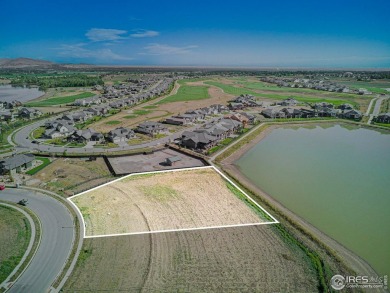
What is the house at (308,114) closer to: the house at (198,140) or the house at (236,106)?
the house at (236,106)

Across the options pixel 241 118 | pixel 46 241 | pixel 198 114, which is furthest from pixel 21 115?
pixel 46 241

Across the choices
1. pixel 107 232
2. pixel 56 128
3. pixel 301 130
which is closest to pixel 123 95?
pixel 56 128

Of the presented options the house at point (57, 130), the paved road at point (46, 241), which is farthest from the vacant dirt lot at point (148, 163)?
the house at point (57, 130)

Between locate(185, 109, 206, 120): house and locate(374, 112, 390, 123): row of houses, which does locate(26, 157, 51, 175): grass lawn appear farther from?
locate(374, 112, 390, 123): row of houses

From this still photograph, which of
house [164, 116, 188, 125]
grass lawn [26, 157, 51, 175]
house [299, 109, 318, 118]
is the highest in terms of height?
grass lawn [26, 157, 51, 175]

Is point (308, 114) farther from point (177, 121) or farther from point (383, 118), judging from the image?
point (177, 121)

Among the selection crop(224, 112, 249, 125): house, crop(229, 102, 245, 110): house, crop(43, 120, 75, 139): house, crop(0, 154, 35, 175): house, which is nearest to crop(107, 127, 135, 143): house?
crop(43, 120, 75, 139): house
